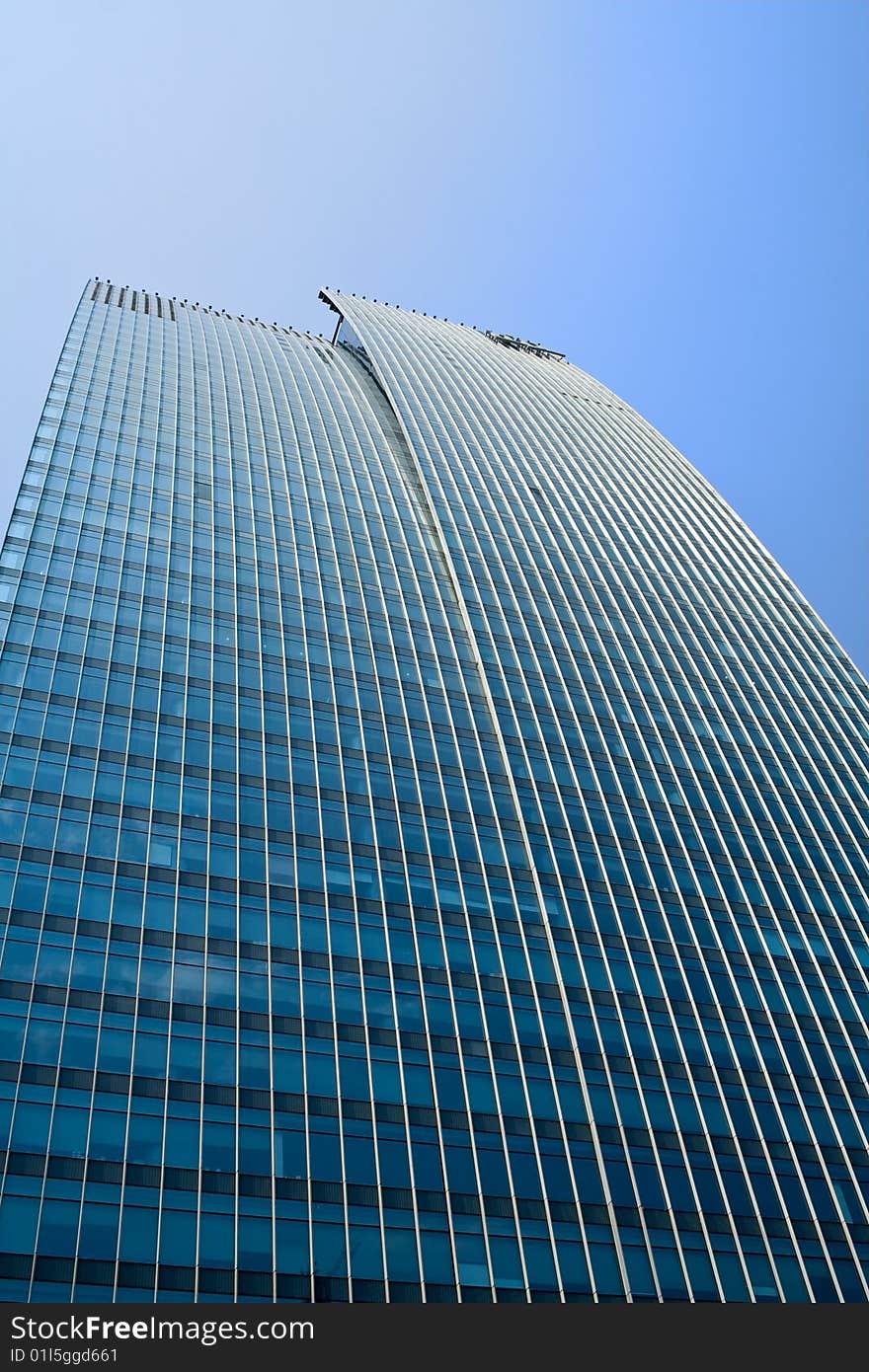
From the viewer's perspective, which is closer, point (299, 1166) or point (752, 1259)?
point (299, 1166)

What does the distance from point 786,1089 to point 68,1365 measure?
42.1 meters

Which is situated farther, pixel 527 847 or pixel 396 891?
pixel 527 847

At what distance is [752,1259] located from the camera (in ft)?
192

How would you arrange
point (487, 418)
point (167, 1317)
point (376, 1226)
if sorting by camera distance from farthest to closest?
1. point (487, 418)
2. point (376, 1226)
3. point (167, 1317)

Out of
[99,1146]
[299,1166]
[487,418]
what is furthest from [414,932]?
[487,418]

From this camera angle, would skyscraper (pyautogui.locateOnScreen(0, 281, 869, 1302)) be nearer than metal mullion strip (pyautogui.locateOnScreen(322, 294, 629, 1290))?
Yes

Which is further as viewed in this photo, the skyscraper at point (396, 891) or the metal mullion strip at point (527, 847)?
the metal mullion strip at point (527, 847)

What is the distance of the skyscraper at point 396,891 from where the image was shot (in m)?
53.7

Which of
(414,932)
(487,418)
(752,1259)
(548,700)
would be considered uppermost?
(487,418)

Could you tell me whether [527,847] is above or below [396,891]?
above

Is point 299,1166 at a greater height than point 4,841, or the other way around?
point 4,841

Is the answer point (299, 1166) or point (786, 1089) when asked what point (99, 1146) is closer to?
point (299, 1166)

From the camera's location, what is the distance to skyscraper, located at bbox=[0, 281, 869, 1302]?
5369cm

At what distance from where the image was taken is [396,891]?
227 ft
